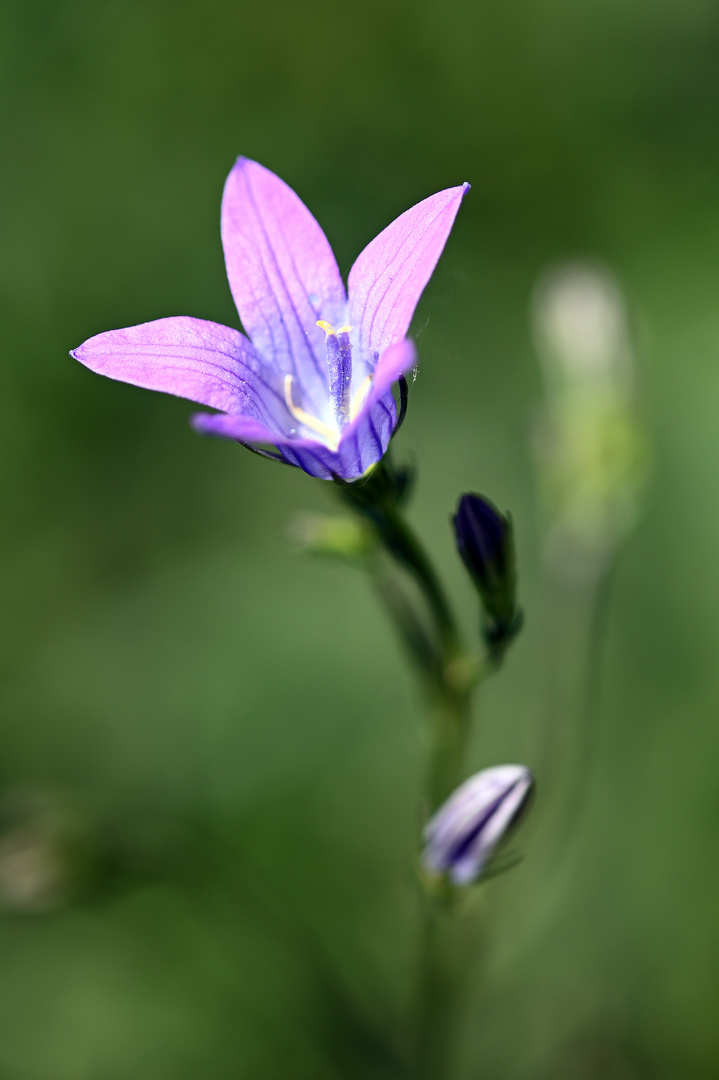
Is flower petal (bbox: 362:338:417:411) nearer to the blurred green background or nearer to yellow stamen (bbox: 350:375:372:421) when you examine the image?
yellow stamen (bbox: 350:375:372:421)

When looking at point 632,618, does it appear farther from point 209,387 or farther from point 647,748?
point 209,387

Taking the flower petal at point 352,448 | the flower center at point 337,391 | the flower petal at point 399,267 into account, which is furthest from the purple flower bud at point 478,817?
the flower petal at point 399,267

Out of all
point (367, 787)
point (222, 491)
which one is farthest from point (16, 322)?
point (367, 787)

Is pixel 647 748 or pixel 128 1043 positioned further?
pixel 647 748

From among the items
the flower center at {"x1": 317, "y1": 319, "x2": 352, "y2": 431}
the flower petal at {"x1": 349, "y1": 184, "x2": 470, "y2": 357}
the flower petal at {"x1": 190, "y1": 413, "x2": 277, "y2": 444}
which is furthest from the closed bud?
the flower petal at {"x1": 190, "y1": 413, "x2": 277, "y2": 444}

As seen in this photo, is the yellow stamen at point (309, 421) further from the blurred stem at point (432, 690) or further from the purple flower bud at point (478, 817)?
the purple flower bud at point (478, 817)

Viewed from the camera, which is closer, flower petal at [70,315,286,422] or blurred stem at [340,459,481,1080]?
flower petal at [70,315,286,422]

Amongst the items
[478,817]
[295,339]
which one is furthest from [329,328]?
[478,817]
